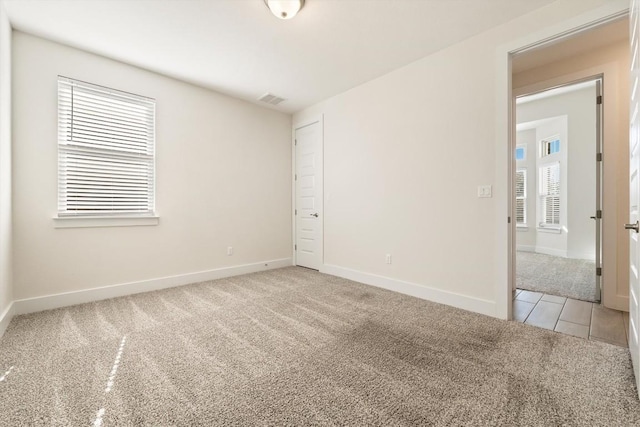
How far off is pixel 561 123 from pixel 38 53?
8579mm

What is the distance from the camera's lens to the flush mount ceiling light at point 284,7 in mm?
2213

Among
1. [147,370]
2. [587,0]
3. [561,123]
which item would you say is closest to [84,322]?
[147,370]

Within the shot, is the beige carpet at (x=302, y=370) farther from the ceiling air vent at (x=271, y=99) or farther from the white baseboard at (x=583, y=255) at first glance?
the white baseboard at (x=583, y=255)

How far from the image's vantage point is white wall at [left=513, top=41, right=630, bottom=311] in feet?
9.43

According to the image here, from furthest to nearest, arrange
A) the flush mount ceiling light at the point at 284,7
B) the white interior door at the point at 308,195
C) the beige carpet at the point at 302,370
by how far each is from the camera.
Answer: the white interior door at the point at 308,195 < the flush mount ceiling light at the point at 284,7 < the beige carpet at the point at 302,370

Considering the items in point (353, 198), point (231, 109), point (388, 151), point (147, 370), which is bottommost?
point (147, 370)

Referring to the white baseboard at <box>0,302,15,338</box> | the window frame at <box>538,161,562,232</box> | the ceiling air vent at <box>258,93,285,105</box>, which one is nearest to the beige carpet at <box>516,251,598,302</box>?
the window frame at <box>538,161,562,232</box>

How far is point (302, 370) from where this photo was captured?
175 centimetres

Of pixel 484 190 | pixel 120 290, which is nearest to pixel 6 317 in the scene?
pixel 120 290

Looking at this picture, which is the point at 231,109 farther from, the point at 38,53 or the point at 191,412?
the point at 191,412

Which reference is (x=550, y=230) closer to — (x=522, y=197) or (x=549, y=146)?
(x=522, y=197)

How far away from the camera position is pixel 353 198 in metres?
4.03

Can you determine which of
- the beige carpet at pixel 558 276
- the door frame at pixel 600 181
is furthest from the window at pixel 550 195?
the door frame at pixel 600 181

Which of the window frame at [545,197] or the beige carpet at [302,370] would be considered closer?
the beige carpet at [302,370]
